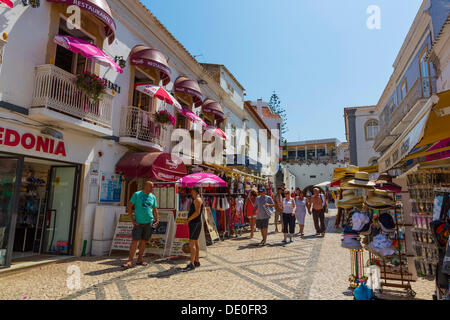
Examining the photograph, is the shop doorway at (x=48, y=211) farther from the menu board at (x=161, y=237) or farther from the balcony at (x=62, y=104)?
the menu board at (x=161, y=237)

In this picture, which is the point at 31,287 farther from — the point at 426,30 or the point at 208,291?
the point at 426,30

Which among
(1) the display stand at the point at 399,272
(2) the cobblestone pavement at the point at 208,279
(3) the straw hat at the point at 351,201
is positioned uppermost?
(3) the straw hat at the point at 351,201

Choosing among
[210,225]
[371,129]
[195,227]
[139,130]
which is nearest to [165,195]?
[210,225]

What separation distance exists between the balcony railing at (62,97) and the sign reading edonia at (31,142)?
0.72m

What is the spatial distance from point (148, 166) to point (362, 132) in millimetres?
24092

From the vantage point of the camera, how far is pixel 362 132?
87.9ft

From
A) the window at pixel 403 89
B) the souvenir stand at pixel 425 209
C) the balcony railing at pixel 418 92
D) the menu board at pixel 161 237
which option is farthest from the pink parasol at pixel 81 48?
the window at pixel 403 89

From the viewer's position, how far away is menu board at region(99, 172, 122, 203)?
8.16 m

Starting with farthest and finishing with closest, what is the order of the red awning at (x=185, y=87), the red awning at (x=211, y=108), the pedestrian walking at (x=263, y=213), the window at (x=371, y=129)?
the window at (x=371, y=129), the red awning at (x=211, y=108), the red awning at (x=185, y=87), the pedestrian walking at (x=263, y=213)

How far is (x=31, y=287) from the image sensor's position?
4.70 m

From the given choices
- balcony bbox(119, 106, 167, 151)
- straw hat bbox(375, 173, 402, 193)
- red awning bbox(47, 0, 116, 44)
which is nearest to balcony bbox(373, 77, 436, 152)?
straw hat bbox(375, 173, 402, 193)

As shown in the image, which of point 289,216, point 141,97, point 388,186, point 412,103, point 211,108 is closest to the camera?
point 388,186

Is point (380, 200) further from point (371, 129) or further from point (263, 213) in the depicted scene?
point (371, 129)

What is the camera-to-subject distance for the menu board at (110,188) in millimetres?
8157
